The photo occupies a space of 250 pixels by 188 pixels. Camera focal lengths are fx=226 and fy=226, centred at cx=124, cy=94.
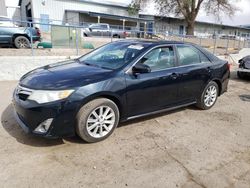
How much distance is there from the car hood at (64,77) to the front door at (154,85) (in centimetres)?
55

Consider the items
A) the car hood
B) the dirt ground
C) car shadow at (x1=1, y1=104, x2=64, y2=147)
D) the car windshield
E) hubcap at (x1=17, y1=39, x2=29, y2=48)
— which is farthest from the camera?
hubcap at (x1=17, y1=39, x2=29, y2=48)

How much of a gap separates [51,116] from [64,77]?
0.64m

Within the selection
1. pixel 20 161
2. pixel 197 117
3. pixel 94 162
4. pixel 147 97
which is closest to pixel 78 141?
pixel 94 162

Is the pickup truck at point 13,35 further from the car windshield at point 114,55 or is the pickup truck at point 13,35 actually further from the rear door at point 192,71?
the rear door at point 192,71

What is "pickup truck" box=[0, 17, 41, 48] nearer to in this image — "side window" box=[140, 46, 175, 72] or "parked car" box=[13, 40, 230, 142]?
"parked car" box=[13, 40, 230, 142]

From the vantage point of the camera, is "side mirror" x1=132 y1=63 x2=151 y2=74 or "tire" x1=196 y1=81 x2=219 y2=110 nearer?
"side mirror" x1=132 y1=63 x2=151 y2=74

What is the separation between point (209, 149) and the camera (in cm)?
345

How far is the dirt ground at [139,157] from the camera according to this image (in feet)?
8.79

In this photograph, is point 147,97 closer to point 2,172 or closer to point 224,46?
point 2,172

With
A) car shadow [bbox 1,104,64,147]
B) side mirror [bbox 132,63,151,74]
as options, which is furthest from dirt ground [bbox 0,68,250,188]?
side mirror [bbox 132,63,151,74]

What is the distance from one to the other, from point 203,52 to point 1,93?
507cm

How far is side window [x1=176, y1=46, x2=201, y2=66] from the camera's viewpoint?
450 cm

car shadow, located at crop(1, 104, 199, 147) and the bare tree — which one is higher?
the bare tree

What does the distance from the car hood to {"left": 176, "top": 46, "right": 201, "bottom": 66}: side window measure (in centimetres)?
168
